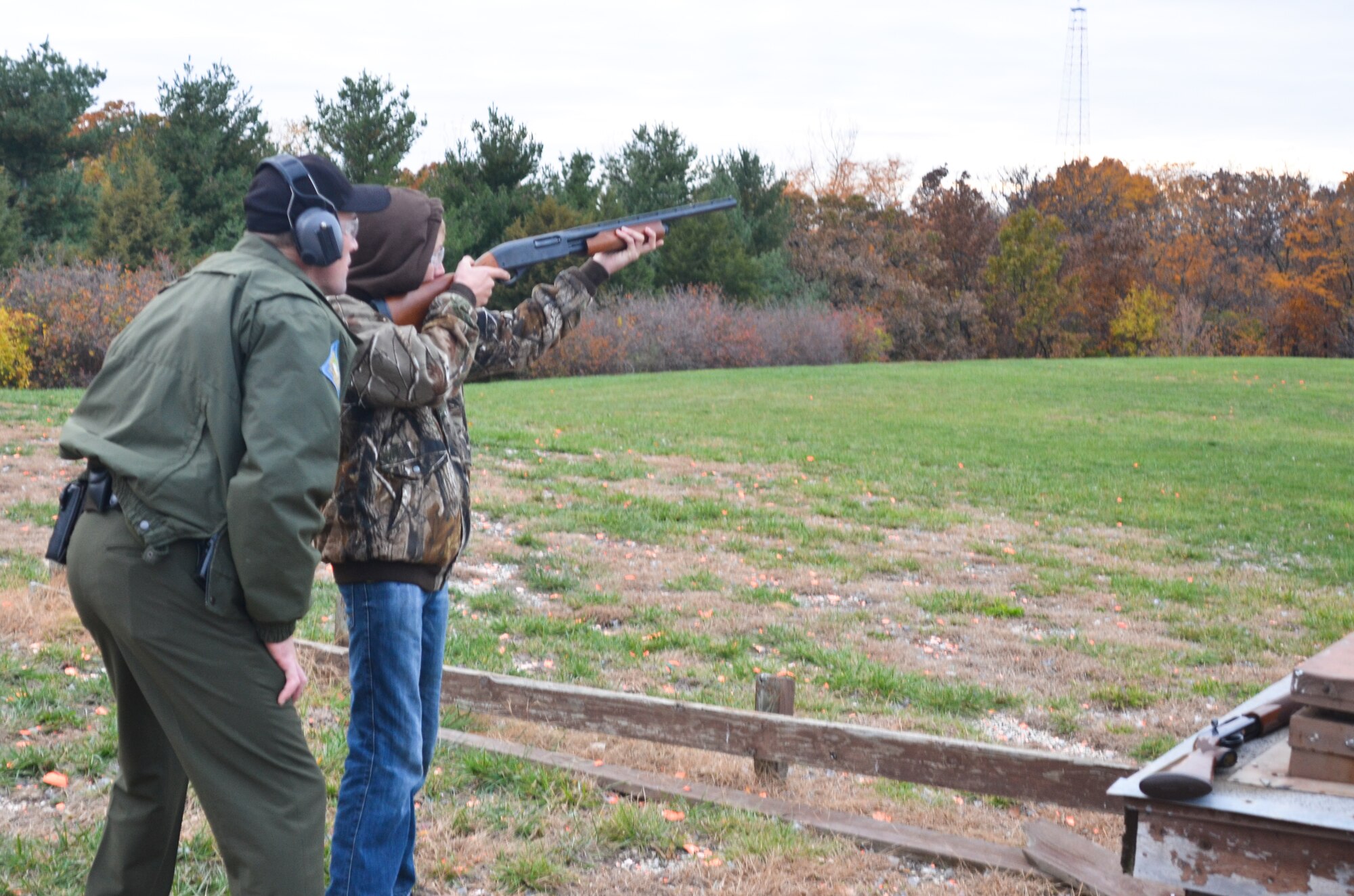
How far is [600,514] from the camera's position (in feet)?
35.9

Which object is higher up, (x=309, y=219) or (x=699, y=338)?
(x=699, y=338)

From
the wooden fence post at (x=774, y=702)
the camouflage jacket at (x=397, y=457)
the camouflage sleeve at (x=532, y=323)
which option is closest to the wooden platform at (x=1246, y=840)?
the camouflage jacket at (x=397, y=457)

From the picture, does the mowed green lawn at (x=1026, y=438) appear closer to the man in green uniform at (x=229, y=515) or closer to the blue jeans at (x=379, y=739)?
the blue jeans at (x=379, y=739)

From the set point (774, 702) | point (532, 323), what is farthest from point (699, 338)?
point (532, 323)

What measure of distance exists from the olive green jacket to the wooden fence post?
8.53 ft

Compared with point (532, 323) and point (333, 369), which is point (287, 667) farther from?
point (532, 323)

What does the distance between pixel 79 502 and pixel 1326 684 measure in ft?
8.53

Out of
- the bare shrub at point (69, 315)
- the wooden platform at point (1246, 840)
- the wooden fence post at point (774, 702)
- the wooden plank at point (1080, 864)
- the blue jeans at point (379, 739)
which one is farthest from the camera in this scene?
the bare shrub at point (69, 315)

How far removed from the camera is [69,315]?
23047mm

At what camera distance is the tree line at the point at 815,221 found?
113 ft

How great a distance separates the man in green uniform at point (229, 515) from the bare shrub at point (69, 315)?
879 inches

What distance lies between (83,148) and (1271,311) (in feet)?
144

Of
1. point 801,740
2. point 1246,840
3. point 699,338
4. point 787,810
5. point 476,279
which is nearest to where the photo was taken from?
point 1246,840

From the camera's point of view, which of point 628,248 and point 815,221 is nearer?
point 628,248
